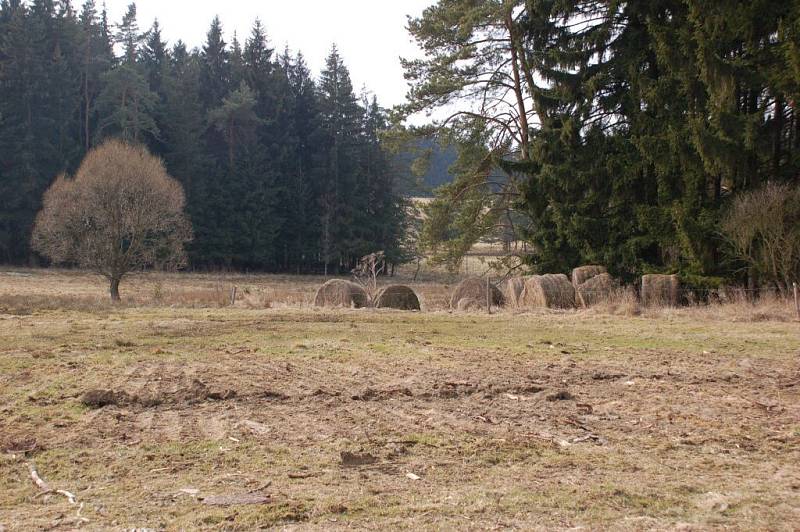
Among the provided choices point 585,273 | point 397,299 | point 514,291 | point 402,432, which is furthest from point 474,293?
point 402,432

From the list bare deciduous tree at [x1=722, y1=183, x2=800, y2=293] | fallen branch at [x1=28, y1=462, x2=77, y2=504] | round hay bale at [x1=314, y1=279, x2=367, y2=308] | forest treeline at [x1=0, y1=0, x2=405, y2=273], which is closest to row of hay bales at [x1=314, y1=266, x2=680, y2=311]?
round hay bale at [x1=314, y1=279, x2=367, y2=308]

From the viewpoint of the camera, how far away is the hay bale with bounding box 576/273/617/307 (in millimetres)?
20734

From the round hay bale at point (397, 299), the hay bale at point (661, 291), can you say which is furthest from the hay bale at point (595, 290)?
the round hay bale at point (397, 299)

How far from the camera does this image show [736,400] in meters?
7.30

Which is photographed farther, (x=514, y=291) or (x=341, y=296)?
(x=341, y=296)

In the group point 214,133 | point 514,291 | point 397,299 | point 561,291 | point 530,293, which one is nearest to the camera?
point 561,291

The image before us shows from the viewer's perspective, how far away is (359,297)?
23031 millimetres

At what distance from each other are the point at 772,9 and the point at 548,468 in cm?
1916

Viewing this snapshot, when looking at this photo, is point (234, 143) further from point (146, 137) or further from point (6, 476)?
point (6, 476)

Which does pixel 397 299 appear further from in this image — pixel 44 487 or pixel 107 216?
pixel 44 487

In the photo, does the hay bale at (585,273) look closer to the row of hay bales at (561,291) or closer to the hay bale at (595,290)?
the row of hay bales at (561,291)

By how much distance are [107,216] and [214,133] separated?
32.3 meters

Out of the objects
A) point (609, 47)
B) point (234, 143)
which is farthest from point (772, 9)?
point (234, 143)

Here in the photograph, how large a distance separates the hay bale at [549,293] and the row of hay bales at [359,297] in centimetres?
391
